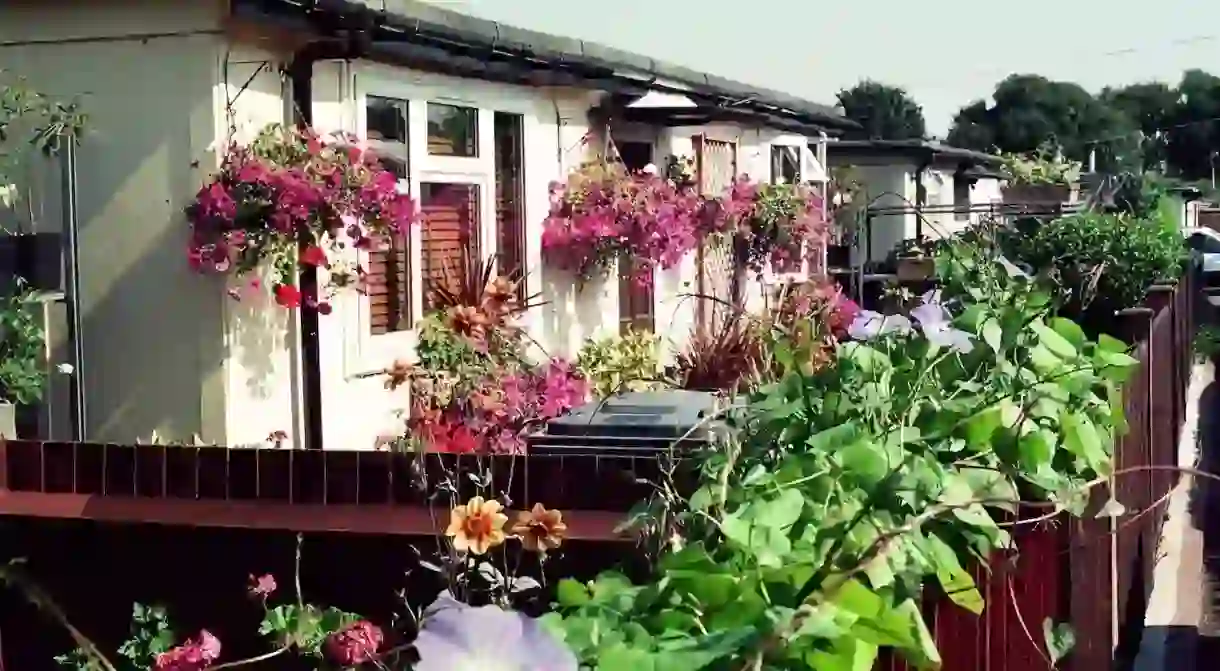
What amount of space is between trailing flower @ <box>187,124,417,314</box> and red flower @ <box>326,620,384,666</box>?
11.6ft

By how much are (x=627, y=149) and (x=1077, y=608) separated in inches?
334

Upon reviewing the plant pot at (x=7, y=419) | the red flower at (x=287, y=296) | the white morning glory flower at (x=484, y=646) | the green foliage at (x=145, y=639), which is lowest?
the green foliage at (x=145, y=639)

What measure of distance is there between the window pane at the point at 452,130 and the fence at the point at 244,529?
436 cm

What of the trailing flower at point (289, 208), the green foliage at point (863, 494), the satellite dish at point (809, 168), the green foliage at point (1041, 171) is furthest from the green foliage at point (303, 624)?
the green foliage at point (1041, 171)

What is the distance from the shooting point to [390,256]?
801 cm

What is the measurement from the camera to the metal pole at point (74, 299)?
675cm

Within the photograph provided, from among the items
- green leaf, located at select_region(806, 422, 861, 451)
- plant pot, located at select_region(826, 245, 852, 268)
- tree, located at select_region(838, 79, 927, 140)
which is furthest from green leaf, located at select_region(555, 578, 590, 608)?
tree, located at select_region(838, 79, 927, 140)

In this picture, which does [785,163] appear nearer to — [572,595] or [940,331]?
[940,331]

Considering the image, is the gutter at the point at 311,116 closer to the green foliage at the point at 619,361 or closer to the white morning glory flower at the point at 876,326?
the green foliage at the point at 619,361

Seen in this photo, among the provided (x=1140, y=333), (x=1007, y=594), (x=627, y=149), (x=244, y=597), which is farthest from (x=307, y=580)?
(x=627, y=149)

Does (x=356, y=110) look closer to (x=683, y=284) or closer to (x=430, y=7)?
(x=430, y=7)

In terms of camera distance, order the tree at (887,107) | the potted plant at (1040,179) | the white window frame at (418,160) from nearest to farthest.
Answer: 1. the white window frame at (418,160)
2. the potted plant at (1040,179)
3. the tree at (887,107)

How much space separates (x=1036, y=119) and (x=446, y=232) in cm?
8027

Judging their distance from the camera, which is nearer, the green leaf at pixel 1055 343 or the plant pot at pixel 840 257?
the green leaf at pixel 1055 343
